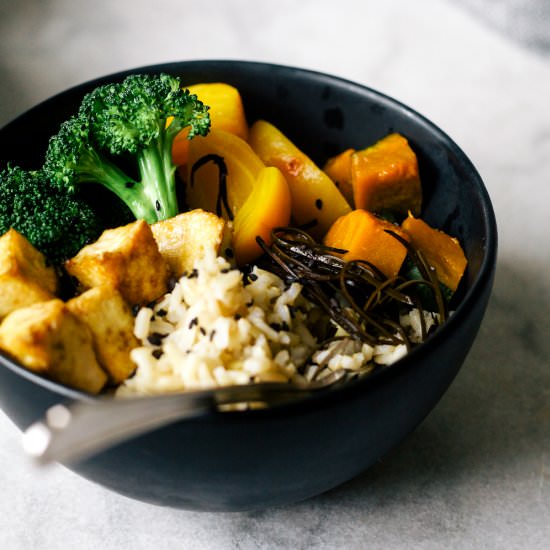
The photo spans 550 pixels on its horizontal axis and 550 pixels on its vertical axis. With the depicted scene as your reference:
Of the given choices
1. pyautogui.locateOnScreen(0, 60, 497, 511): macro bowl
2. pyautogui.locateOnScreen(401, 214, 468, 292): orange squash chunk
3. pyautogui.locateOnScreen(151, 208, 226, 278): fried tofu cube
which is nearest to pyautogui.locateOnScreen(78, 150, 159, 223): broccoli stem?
pyautogui.locateOnScreen(151, 208, 226, 278): fried tofu cube

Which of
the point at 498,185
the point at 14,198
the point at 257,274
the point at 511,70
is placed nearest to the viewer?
the point at 257,274

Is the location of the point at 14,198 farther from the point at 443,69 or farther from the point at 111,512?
the point at 443,69

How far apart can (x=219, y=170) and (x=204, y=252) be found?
1.16 feet

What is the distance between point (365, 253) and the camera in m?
1.74

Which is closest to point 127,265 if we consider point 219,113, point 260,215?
point 260,215

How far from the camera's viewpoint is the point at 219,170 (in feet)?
6.22

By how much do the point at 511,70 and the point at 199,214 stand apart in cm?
175

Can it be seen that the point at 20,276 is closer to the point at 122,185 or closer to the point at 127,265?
the point at 127,265

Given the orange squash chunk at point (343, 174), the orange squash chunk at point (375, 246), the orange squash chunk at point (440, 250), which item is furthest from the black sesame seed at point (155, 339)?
the orange squash chunk at point (343, 174)

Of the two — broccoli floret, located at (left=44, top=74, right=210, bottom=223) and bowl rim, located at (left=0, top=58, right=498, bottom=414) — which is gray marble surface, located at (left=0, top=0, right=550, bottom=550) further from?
broccoli floret, located at (left=44, top=74, right=210, bottom=223)

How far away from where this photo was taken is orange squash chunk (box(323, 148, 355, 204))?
2.03m

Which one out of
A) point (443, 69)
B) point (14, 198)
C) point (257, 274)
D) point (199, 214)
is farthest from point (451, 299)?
point (443, 69)

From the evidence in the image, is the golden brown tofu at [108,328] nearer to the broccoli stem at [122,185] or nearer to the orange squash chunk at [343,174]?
the broccoli stem at [122,185]

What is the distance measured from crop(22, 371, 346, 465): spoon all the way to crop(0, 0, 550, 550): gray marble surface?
18.4 inches
